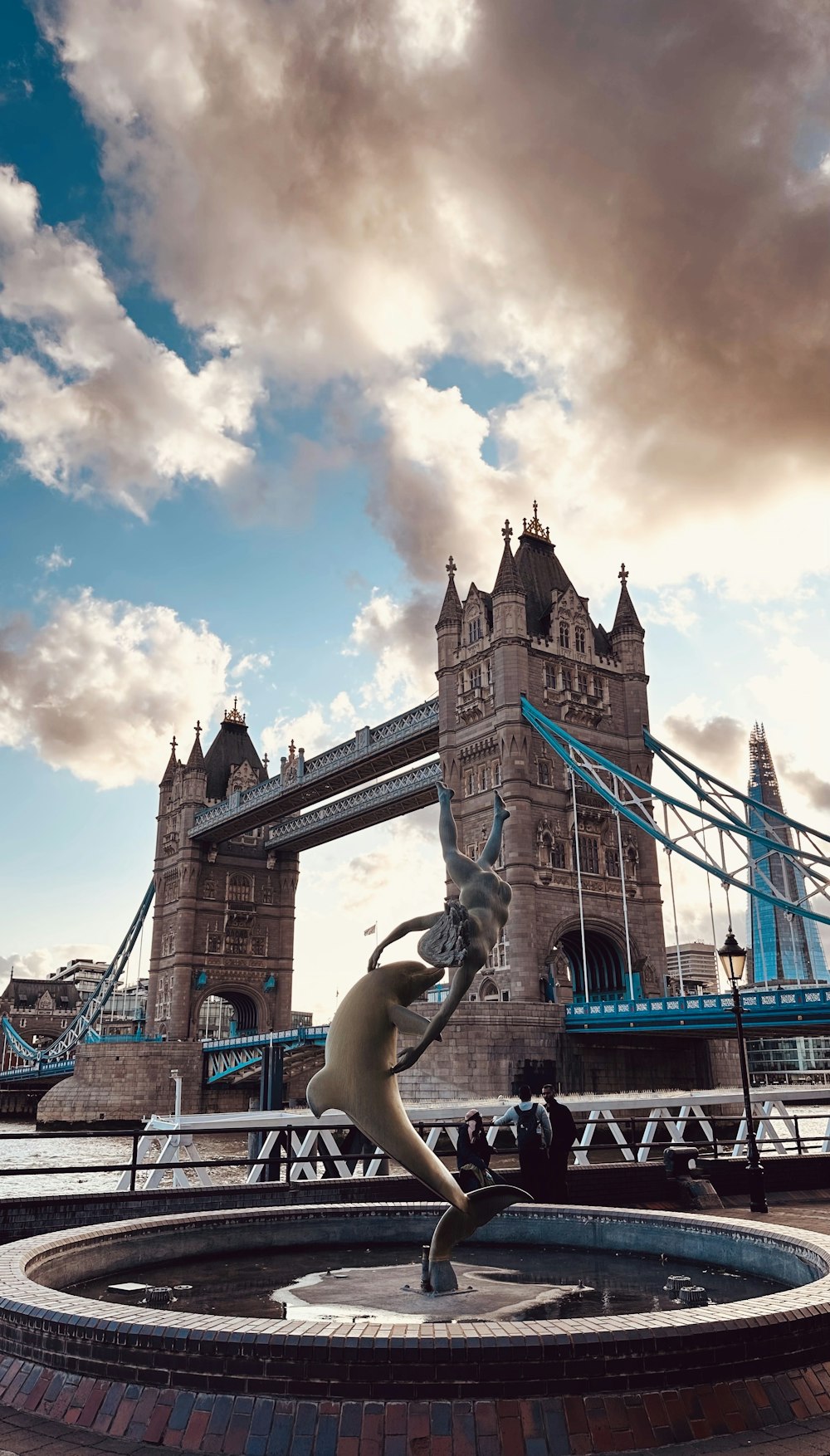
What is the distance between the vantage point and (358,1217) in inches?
332

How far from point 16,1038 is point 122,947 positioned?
11.5 metres

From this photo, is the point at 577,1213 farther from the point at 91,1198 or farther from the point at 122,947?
the point at 122,947

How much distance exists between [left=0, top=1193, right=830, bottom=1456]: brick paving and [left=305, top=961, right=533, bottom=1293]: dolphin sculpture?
2130 millimetres

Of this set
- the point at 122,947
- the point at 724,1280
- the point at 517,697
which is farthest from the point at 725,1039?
the point at 122,947

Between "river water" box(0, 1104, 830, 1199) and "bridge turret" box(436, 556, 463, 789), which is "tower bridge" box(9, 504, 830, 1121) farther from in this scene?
"river water" box(0, 1104, 830, 1199)

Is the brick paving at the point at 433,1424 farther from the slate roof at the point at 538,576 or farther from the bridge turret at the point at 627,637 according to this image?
the bridge turret at the point at 627,637

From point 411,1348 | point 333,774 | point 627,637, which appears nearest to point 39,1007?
point 333,774

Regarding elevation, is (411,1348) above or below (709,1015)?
below

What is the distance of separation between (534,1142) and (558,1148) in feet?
1.06

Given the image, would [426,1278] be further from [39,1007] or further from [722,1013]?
[39,1007]

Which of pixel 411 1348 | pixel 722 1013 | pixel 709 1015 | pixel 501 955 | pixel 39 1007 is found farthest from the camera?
pixel 39 1007

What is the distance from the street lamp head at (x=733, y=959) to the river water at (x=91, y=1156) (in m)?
2.68

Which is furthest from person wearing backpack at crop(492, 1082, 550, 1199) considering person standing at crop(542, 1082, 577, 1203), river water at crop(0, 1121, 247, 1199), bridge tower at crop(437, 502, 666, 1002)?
bridge tower at crop(437, 502, 666, 1002)

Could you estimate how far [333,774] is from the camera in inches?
2148
